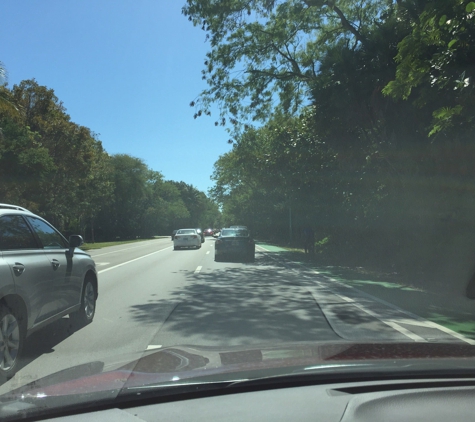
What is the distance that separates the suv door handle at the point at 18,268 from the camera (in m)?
5.05

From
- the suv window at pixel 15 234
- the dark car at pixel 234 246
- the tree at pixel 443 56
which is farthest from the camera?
the dark car at pixel 234 246

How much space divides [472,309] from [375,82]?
7.81 metres

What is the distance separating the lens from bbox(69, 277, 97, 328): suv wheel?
753cm

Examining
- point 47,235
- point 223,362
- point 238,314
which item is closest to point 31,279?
point 47,235

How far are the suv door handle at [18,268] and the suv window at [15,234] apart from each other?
0.73ft

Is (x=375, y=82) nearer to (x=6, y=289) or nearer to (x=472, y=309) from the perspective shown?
(x=472, y=309)

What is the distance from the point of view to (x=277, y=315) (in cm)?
841

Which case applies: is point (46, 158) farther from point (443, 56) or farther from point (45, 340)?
point (443, 56)

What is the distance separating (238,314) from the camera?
8508mm

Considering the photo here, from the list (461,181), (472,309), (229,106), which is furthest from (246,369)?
(229,106)

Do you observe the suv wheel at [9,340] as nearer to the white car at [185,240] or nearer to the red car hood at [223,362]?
the red car hood at [223,362]

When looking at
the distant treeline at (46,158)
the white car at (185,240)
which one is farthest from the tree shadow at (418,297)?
the white car at (185,240)

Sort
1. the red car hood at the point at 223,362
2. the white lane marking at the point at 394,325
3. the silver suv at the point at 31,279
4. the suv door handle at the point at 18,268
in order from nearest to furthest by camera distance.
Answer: the red car hood at the point at 223,362, the silver suv at the point at 31,279, the suv door handle at the point at 18,268, the white lane marking at the point at 394,325

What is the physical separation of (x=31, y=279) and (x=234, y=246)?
16.9m
